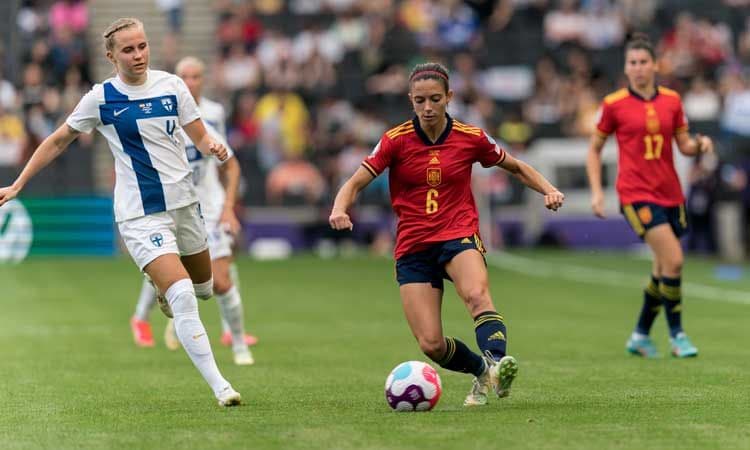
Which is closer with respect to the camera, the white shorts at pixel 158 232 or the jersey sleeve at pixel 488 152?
the white shorts at pixel 158 232

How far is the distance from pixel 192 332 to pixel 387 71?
23655mm

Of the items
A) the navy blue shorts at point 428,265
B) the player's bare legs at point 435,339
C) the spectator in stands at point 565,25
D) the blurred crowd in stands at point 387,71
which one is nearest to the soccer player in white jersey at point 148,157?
the player's bare legs at point 435,339

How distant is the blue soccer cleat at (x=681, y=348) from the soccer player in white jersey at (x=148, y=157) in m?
4.75

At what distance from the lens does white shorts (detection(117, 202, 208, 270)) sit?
9555 mm

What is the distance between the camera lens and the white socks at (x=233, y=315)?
12914mm

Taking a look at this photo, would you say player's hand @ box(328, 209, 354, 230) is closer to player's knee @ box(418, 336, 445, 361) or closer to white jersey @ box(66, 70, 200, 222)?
player's knee @ box(418, 336, 445, 361)

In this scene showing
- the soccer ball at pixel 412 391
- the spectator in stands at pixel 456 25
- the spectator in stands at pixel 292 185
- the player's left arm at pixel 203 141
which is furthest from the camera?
the spectator in stands at pixel 456 25

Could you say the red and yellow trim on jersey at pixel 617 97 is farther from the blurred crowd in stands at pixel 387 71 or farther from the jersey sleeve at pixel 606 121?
the blurred crowd in stands at pixel 387 71

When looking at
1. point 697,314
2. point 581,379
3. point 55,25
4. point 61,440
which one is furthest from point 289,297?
point 55,25

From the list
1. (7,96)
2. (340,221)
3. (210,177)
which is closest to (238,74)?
(7,96)

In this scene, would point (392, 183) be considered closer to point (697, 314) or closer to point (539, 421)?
point (539, 421)

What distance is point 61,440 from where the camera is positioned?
8180mm

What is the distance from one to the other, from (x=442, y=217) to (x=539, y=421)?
163cm

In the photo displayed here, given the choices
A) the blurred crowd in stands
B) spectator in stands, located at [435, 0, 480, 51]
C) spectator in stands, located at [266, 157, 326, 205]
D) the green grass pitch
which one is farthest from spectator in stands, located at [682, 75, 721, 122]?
the green grass pitch
